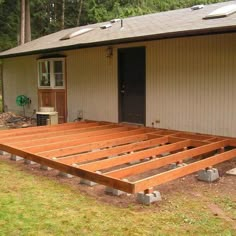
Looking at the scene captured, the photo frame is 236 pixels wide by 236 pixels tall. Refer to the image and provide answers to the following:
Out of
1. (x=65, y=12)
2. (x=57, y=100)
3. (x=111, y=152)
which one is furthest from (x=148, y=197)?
(x=65, y=12)

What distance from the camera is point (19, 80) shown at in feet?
44.7

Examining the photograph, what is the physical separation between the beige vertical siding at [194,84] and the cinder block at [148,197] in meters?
3.20

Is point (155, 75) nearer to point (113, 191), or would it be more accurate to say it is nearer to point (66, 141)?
point (66, 141)

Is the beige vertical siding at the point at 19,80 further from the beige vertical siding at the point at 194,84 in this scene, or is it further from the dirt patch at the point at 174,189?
the dirt patch at the point at 174,189

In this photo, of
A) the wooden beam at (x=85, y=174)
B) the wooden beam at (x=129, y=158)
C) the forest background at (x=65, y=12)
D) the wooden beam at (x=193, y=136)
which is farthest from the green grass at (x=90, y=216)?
the forest background at (x=65, y=12)

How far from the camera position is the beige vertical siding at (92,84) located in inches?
369

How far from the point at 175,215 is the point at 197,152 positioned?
2.08m

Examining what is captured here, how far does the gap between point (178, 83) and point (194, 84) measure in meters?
0.41

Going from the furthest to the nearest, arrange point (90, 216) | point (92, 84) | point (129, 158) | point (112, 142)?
point (92, 84)
point (112, 142)
point (129, 158)
point (90, 216)

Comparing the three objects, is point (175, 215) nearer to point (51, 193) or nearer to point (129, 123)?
point (51, 193)

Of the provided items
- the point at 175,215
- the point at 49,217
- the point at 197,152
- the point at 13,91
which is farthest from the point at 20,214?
the point at 13,91

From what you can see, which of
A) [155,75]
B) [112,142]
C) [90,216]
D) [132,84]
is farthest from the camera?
[132,84]

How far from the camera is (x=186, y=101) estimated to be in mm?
7598

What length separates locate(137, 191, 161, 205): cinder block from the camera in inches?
163
